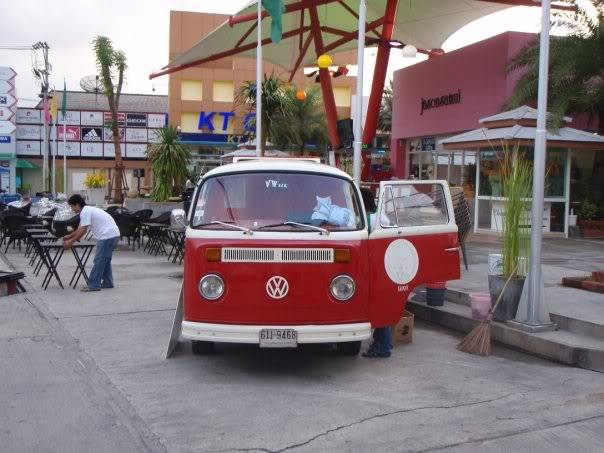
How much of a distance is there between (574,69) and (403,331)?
12.0 m

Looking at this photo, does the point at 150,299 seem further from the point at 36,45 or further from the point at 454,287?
the point at 36,45

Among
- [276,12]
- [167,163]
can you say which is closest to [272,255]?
[276,12]

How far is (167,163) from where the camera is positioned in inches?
959

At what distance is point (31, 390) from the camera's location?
5.78 m

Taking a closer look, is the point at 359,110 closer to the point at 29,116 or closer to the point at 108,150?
the point at 108,150

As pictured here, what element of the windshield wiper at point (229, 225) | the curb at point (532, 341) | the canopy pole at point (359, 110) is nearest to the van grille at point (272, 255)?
the windshield wiper at point (229, 225)

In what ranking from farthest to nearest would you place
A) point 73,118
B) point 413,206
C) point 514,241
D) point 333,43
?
point 73,118
point 333,43
point 514,241
point 413,206

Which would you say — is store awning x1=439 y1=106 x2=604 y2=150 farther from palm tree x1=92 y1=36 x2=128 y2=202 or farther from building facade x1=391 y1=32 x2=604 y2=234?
palm tree x1=92 y1=36 x2=128 y2=202

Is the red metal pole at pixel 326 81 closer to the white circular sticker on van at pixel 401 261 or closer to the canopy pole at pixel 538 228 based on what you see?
the canopy pole at pixel 538 228

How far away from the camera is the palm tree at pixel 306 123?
37531mm

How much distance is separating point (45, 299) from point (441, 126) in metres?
15.9

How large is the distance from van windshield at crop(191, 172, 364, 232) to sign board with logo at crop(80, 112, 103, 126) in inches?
2002

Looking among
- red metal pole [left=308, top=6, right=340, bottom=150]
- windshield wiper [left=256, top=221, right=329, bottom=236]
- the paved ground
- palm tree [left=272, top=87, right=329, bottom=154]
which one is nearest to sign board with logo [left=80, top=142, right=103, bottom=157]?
palm tree [left=272, top=87, right=329, bottom=154]

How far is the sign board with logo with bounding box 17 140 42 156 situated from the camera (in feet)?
177
